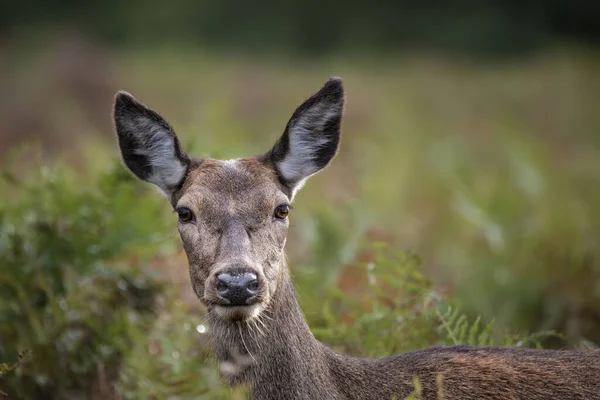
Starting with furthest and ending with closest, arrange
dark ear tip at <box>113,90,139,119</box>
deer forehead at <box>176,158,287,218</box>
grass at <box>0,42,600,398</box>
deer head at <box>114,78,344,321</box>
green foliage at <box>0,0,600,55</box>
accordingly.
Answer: green foliage at <box>0,0,600,55</box> < grass at <box>0,42,600,398</box> < dark ear tip at <box>113,90,139,119</box> < deer forehead at <box>176,158,287,218</box> < deer head at <box>114,78,344,321</box>

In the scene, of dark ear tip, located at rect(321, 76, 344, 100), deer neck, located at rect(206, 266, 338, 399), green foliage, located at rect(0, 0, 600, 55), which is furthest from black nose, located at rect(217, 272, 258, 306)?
green foliage, located at rect(0, 0, 600, 55)

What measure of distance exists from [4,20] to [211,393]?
97.6 ft

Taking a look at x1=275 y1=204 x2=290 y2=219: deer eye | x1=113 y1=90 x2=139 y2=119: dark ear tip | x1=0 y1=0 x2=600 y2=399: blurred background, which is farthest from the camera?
x1=0 y1=0 x2=600 y2=399: blurred background

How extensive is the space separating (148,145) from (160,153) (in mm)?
118

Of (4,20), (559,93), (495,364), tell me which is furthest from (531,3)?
(495,364)

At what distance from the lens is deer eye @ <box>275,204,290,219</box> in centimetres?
634

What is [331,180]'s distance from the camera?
1567 centimetres

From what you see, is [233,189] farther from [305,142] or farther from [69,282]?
[69,282]

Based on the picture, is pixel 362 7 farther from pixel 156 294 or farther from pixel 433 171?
pixel 156 294

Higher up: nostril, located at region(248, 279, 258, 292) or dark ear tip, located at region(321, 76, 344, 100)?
dark ear tip, located at region(321, 76, 344, 100)

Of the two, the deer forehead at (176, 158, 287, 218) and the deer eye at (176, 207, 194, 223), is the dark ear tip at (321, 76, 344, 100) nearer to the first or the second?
the deer forehead at (176, 158, 287, 218)

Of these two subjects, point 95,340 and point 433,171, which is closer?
point 95,340

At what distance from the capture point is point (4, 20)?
34.2 meters

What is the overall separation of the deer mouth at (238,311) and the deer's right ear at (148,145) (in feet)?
4.01
